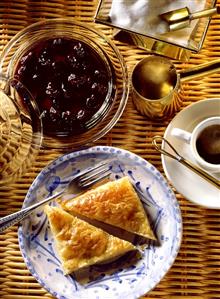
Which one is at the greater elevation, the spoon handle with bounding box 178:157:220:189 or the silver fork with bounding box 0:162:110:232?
the spoon handle with bounding box 178:157:220:189

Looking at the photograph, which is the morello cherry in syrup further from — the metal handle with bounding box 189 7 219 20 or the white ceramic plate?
the metal handle with bounding box 189 7 219 20

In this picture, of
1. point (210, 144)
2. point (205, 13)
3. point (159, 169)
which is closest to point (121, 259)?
point (159, 169)

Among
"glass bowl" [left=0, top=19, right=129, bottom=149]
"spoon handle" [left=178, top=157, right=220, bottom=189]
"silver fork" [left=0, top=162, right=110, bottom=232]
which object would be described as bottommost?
"silver fork" [left=0, top=162, right=110, bottom=232]

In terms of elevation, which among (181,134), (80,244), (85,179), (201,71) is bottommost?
(80,244)

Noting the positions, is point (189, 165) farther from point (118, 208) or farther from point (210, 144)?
point (118, 208)

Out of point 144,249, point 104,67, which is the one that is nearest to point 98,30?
point 104,67

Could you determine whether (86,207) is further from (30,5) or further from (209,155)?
(30,5)

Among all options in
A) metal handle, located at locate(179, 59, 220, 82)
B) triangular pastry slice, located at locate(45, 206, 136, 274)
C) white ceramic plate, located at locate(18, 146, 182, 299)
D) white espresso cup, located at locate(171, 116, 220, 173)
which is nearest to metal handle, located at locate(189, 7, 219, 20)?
metal handle, located at locate(179, 59, 220, 82)
